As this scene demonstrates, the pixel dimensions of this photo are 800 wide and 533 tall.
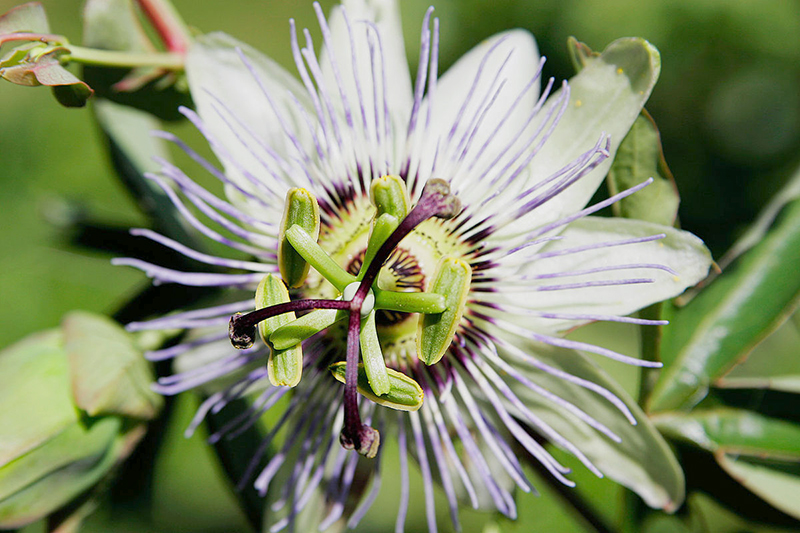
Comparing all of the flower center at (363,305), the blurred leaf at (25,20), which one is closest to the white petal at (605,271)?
the flower center at (363,305)

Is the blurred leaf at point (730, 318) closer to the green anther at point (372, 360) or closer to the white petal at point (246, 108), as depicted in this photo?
the green anther at point (372, 360)

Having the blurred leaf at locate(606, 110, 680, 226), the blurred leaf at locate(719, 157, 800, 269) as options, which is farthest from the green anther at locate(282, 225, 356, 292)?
the blurred leaf at locate(719, 157, 800, 269)

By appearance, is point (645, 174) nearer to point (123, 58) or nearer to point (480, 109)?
point (480, 109)

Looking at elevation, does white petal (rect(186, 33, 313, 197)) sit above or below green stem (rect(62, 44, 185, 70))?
below

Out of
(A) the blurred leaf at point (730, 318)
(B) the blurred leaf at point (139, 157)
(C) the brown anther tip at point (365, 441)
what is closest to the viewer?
(C) the brown anther tip at point (365, 441)

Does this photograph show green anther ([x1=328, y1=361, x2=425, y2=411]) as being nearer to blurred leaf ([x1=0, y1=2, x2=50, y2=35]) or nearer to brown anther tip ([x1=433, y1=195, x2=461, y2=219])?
brown anther tip ([x1=433, y1=195, x2=461, y2=219])

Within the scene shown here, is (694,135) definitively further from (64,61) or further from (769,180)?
(64,61)

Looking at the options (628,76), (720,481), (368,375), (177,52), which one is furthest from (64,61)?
(720,481)
